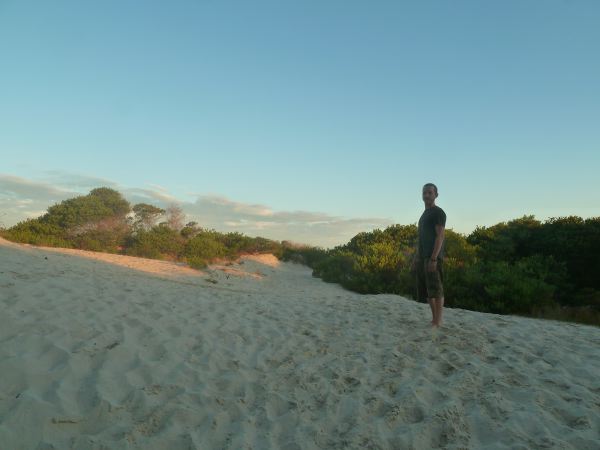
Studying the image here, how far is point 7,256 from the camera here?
8.96 metres

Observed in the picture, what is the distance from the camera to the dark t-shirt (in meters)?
5.52

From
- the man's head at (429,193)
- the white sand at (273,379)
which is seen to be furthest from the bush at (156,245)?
the man's head at (429,193)

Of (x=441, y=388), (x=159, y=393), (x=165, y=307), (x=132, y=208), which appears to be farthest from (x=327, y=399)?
(x=132, y=208)

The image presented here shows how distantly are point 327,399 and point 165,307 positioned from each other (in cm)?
352

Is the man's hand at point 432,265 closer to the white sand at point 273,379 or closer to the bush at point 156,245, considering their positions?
the white sand at point 273,379

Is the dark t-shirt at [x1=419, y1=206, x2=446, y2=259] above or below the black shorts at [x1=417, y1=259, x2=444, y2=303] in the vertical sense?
above

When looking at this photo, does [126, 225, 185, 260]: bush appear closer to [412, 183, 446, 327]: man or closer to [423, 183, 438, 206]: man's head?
[412, 183, 446, 327]: man

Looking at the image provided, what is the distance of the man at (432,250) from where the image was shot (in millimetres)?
5453

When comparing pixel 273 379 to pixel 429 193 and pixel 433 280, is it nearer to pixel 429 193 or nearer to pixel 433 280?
pixel 433 280

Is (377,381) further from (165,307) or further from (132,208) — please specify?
(132,208)

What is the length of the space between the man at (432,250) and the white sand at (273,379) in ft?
1.60

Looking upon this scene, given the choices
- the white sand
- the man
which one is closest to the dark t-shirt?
the man

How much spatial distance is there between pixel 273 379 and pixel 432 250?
291 centimetres

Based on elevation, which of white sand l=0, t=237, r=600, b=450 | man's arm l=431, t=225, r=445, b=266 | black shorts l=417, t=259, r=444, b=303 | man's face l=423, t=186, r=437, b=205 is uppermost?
man's face l=423, t=186, r=437, b=205
